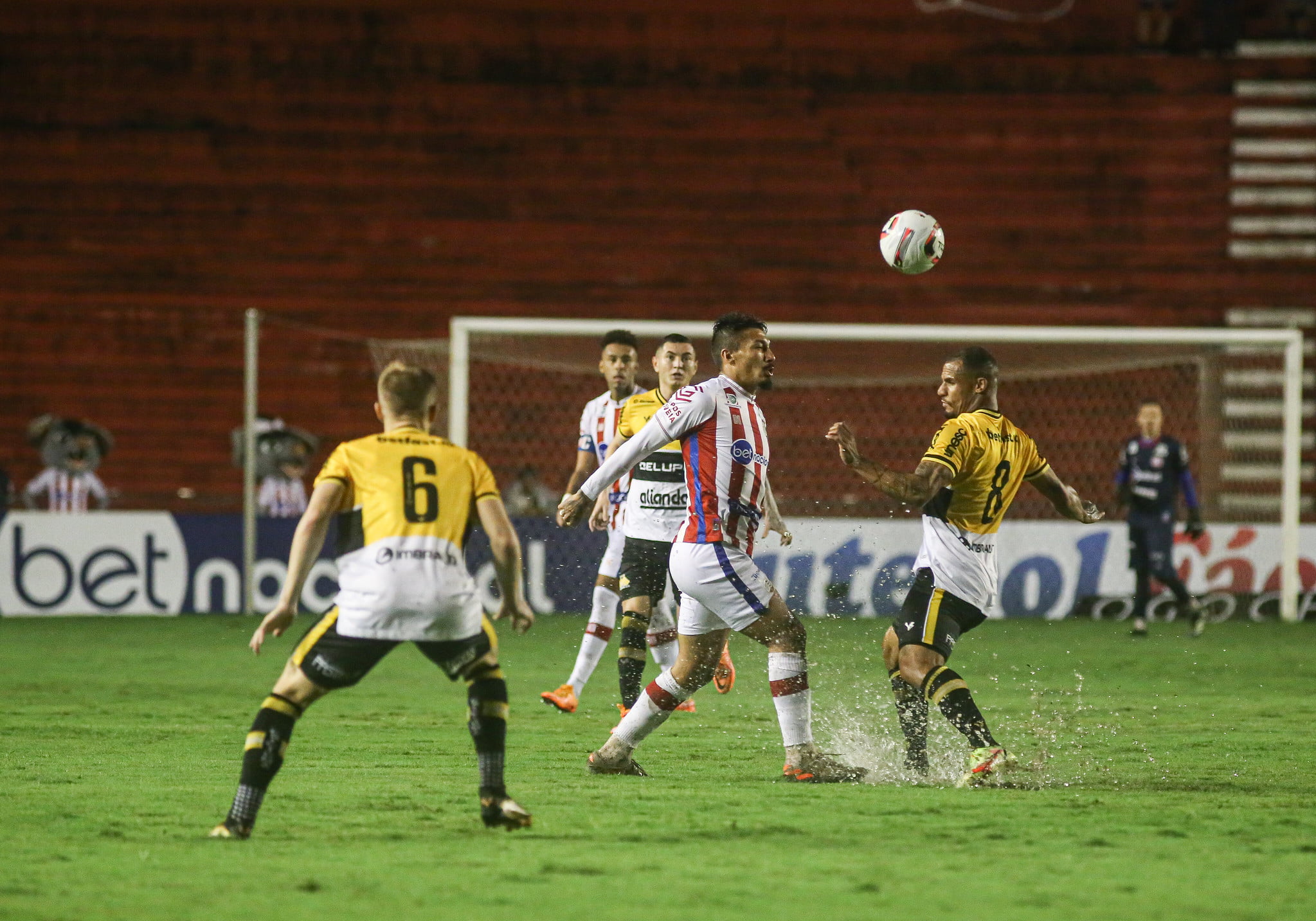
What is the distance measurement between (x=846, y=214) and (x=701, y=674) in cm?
1468

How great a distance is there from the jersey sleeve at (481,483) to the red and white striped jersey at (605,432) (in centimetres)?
435

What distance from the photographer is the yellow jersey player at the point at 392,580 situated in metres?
5.55

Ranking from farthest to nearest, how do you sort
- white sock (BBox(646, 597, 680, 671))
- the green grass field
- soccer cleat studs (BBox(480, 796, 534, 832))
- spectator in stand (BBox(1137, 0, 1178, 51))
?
1. spectator in stand (BBox(1137, 0, 1178, 51))
2. white sock (BBox(646, 597, 680, 671))
3. soccer cleat studs (BBox(480, 796, 534, 832))
4. the green grass field

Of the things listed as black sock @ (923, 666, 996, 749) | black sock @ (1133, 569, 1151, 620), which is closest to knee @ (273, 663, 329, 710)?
black sock @ (923, 666, 996, 749)

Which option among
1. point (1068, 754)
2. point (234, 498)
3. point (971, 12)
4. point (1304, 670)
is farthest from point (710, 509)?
point (971, 12)

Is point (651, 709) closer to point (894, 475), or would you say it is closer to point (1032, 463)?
point (894, 475)

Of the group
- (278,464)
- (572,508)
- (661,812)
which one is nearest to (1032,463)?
(572,508)

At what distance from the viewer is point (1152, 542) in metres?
15.0

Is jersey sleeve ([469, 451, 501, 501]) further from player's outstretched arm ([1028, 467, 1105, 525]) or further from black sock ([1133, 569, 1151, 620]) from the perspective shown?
black sock ([1133, 569, 1151, 620])

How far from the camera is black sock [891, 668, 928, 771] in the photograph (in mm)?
7449

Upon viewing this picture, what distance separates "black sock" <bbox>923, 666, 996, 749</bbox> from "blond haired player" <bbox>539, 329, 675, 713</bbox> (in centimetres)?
267

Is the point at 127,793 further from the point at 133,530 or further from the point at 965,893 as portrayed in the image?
the point at 133,530

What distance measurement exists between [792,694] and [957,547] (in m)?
1.00

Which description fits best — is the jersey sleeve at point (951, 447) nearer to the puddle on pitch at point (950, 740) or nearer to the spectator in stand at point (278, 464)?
the puddle on pitch at point (950, 740)
